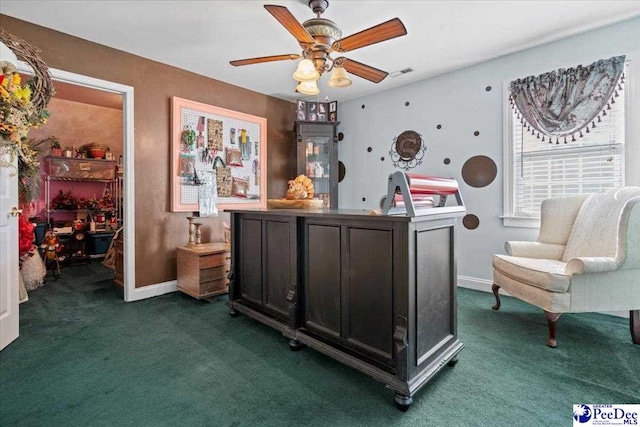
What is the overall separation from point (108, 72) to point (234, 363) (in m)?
3.10

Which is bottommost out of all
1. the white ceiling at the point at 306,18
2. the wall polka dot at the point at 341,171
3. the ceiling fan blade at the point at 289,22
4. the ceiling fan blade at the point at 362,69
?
the wall polka dot at the point at 341,171

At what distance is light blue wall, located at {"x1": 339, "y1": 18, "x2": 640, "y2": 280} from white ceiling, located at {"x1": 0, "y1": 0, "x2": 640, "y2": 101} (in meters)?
0.14

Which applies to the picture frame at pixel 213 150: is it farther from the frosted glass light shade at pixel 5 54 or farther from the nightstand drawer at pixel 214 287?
the frosted glass light shade at pixel 5 54

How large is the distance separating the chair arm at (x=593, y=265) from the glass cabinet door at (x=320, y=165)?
121 inches

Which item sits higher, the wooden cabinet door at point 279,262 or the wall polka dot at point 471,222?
the wall polka dot at point 471,222

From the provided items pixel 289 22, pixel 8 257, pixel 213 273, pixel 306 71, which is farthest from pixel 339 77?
pixel 8 257

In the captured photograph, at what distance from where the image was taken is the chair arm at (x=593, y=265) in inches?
80.4

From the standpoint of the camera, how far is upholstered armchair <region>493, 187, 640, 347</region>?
2.09 metres

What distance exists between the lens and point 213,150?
3.88 metres

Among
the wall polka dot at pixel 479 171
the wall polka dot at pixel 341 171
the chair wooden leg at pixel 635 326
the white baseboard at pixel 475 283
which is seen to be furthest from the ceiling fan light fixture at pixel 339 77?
the chair wooden leg at pixel 635 326

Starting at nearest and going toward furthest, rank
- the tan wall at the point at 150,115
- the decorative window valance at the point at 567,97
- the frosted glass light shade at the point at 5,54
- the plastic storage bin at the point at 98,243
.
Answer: the frosted glass light shade at the point at 5,54
the decorative window valance at the point at 567,97
the tan wall at the point at 150,115
the plastic storage bin at the point at 98,243

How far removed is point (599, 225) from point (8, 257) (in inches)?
181

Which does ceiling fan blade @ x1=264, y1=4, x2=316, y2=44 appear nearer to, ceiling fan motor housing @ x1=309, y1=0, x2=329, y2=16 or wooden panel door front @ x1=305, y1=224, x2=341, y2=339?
ceiling fan motor housing @ x1=309, y1=0, x2=329, y2=16

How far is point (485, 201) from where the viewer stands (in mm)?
3488
